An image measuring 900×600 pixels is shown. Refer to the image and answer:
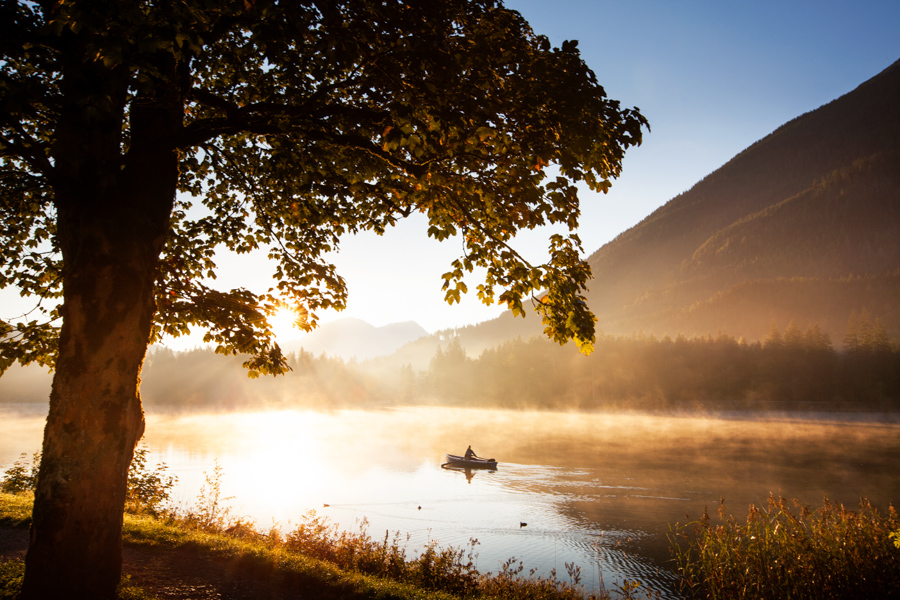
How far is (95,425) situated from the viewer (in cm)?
543

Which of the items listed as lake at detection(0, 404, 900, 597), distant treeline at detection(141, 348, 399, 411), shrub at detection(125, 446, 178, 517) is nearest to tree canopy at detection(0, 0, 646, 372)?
shrub at detection(125, 446, 178, 517)

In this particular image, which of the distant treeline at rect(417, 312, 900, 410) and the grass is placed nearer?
the grass

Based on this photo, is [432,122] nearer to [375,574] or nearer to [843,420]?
[375,574]

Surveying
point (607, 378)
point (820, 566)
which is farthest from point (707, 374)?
point (820, 566)

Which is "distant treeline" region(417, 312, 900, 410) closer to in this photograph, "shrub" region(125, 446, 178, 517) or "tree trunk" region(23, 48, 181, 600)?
"shrub" region(125, 446, 178, 517)

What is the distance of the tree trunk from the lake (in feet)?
37.5

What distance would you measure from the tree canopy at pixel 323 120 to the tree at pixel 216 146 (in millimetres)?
32

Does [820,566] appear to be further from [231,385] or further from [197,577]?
[231,385]

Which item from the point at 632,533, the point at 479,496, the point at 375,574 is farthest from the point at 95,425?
the point at 479,496

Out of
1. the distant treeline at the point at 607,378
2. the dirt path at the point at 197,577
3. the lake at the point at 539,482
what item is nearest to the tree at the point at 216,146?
the dirt path at the point at 197,577

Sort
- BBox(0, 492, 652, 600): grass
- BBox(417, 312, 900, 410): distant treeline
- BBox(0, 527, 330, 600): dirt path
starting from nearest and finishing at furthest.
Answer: BBox(0, 527, 330, 600): dirt path < BBox(0, 492, 652, 600): grass < BBox(417, 312, 900, 410): distant treeline

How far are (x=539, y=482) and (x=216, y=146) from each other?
3247 cm

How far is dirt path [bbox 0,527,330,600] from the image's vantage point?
6996 mm

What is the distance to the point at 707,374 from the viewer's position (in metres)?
114
